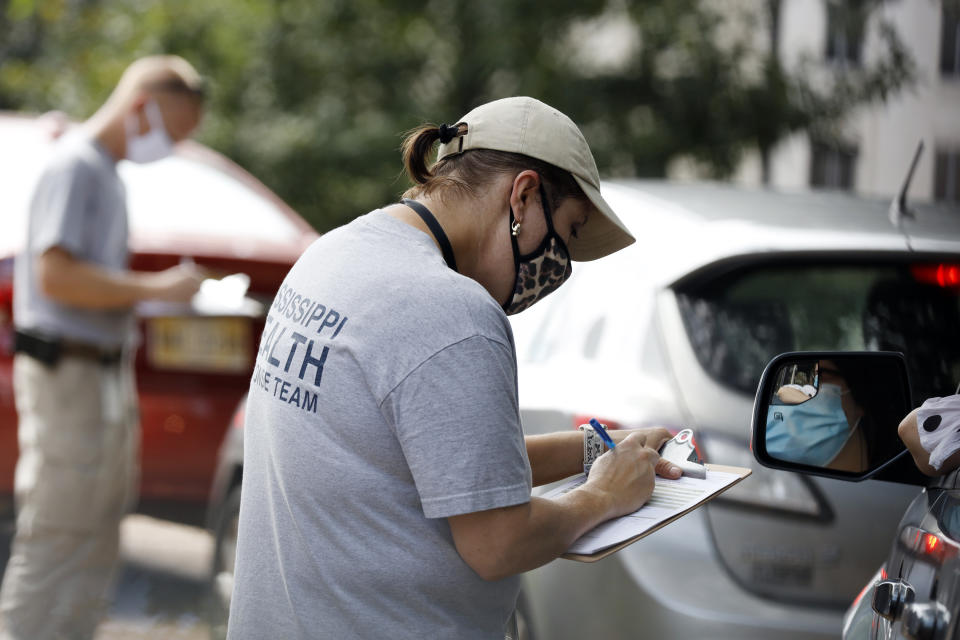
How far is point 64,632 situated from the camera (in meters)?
4.05

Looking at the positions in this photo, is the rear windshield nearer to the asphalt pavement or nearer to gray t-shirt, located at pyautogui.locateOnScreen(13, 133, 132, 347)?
gray t-shirt, located at pyautogui.locateOnScreen(13, 133, 132, 347)

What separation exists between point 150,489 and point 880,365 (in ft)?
13.1

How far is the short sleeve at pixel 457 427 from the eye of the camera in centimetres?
175

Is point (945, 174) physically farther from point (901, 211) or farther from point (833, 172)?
point (901, 211)

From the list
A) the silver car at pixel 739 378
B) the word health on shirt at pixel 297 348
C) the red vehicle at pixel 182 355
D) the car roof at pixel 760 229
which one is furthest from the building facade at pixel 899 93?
the word health on shirt at pixel 297 348

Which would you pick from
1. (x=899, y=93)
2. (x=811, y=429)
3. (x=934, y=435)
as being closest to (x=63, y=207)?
(x=811, y=429)

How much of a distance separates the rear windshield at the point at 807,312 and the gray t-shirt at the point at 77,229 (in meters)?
1.99

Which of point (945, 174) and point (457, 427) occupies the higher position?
point (457, 427)

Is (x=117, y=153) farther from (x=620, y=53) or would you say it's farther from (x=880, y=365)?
(x=620, y=53)

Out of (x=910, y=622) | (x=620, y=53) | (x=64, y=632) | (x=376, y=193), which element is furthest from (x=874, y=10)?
(x=910, y=622)

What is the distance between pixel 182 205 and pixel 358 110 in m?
5.62

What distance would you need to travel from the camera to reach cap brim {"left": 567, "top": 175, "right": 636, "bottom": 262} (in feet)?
6.74

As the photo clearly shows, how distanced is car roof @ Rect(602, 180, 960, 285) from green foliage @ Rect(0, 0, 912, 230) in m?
6.12

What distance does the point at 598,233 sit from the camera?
2193 millimetres
